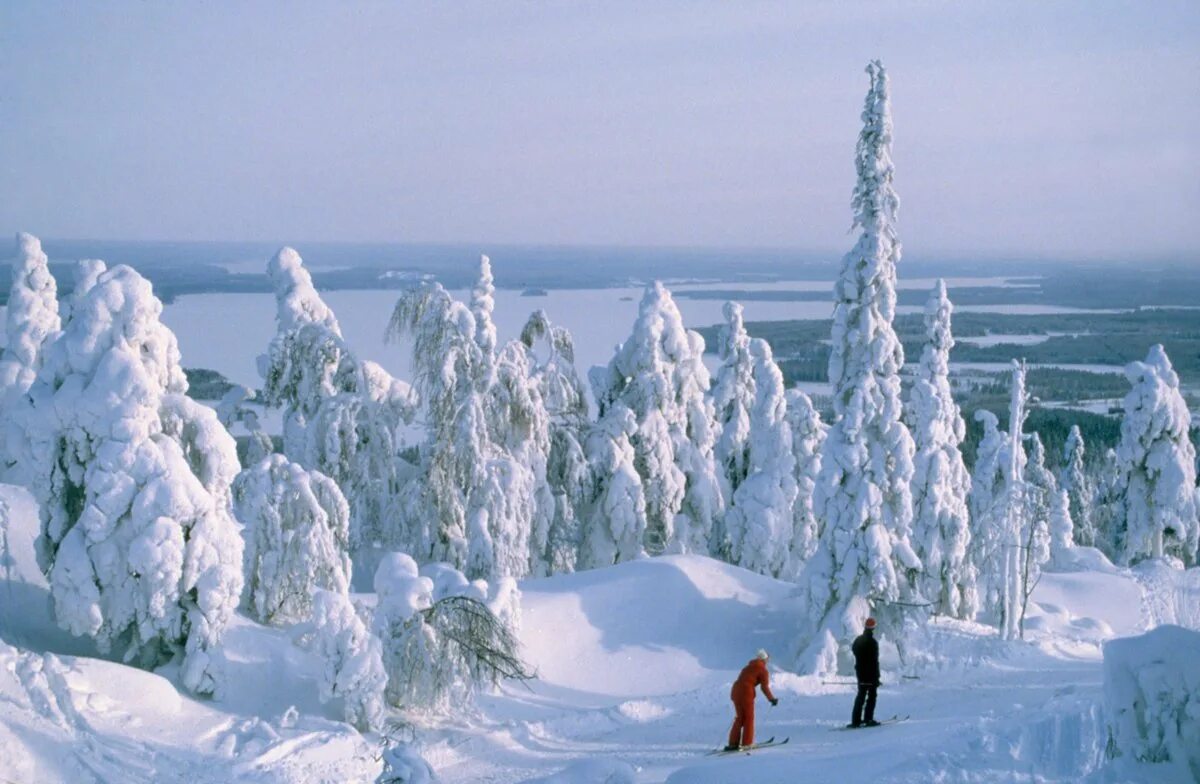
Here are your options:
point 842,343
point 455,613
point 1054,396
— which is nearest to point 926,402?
point 842,343

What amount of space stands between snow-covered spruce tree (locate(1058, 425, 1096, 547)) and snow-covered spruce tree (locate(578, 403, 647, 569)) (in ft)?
118

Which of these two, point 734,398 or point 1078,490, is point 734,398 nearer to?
point 734,398

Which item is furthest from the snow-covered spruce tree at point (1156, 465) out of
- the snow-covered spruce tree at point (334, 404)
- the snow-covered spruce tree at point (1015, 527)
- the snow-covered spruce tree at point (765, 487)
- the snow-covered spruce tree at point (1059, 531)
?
the snow-covered spruce tree at point (334, 404)

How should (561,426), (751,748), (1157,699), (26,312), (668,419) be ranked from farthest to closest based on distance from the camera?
(668,419) → (561,426) → (26,312) → (751,748) → (1157,699)

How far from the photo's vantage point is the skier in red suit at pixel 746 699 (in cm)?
1388

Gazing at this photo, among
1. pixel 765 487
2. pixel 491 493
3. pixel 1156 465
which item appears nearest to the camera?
pixel 491 493

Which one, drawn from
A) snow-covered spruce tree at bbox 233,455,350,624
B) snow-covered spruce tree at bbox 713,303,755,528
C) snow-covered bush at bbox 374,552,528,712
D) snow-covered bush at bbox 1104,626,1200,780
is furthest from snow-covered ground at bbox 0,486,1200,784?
snow-covered spruce tree at bbox 713,303,755,528

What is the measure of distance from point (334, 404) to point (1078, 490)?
51.0 meters

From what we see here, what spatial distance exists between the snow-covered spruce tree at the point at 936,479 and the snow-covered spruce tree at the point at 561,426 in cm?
983

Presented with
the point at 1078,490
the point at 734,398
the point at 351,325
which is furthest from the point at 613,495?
the point at 1078,490

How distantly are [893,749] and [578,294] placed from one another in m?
133

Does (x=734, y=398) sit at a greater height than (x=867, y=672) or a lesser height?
greater

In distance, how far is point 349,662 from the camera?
54.1ft

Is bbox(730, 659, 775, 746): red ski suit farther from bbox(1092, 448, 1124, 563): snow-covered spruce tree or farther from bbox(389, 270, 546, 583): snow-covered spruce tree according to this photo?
bbox(1092, 448, 1124, 563): snow-covered spruce tree
